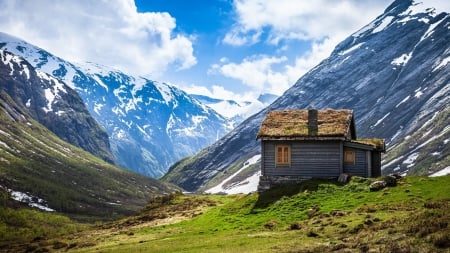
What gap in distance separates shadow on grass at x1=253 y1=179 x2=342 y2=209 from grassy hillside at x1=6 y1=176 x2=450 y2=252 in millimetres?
113

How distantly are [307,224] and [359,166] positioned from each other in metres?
21.3

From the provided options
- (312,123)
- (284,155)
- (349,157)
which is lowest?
(349,157)

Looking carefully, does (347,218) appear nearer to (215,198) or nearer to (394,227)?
(394,227)

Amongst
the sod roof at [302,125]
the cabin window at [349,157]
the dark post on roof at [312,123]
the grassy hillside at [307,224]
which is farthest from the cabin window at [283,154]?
the cabin window at [349,157]

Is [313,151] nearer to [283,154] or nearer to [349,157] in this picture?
[283,154]

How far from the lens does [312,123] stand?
188 ft

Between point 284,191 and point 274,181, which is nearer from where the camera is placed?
point 284,191

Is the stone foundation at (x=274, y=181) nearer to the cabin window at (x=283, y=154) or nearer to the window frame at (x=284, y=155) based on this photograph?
the window frame at (x=284, y=155)

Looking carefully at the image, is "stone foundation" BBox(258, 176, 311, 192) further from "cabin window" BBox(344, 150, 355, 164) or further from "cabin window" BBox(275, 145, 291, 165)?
"cabin window" BBox(344, 150, 355, 164)

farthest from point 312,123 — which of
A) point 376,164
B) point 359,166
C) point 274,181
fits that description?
point 376,164

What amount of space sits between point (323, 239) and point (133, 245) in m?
16.2

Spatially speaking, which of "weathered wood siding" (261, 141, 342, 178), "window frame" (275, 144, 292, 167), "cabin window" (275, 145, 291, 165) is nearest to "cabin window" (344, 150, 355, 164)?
"weathered wood siding" (261, 141, 342, 178)

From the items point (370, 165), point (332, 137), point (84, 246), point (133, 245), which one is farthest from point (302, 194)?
point (84, 246)

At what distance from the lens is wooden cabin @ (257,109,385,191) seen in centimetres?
5509
